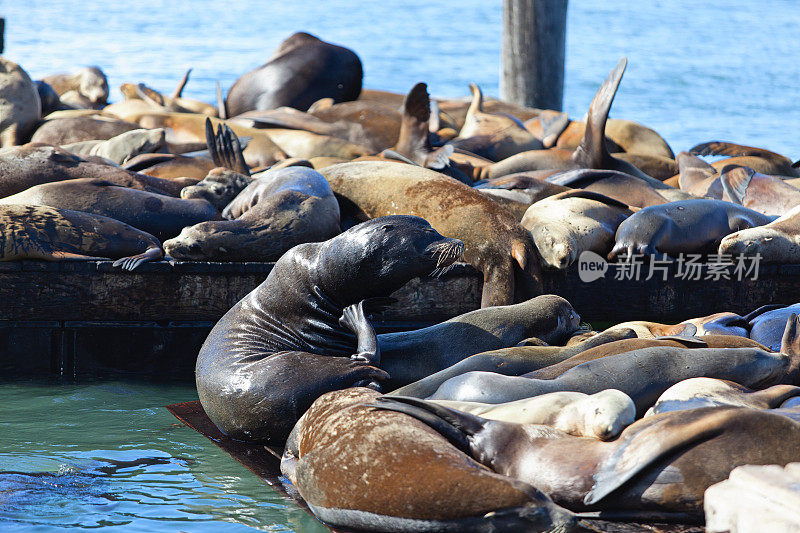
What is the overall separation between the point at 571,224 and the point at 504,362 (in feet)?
7.30

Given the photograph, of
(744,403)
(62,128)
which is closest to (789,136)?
(62,128)

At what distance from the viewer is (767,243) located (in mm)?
5754

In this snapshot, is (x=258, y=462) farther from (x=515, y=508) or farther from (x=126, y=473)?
(x=515, y=508)

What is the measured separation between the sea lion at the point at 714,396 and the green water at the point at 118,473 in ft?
4.14

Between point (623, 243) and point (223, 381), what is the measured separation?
114 inches

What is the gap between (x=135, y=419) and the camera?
4430mm

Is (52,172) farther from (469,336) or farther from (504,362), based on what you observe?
(504,362)

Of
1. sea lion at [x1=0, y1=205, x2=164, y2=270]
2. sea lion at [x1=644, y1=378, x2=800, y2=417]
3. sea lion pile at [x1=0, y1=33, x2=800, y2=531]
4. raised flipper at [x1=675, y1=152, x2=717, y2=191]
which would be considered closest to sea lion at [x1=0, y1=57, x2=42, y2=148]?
sea lion pile at [x1=0, y1=33, x2=800, y2=531]

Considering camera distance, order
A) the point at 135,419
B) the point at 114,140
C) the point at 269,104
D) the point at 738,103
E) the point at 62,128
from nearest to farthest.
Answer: the point at 135,419 < the point at 114,140 < the point at 62,128 < the point at 269,104 < the point at 738,103

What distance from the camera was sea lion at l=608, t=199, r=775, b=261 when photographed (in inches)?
228

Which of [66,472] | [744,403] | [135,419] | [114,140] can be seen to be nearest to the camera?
[744,403]

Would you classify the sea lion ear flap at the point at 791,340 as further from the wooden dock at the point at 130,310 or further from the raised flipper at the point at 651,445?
the wooden dock at the point at 130,310

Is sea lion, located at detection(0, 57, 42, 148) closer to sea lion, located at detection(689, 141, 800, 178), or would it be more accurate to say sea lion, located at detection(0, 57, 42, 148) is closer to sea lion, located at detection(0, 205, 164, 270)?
sea lion, located at detection(0, 205, 164, 270)
